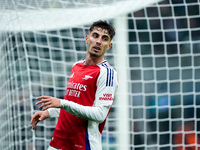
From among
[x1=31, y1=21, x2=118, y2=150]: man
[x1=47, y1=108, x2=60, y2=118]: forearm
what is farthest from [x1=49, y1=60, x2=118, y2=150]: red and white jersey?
[x1=47, y1=108, x2=60, y2=118]: forearm

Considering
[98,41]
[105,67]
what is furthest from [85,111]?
[98,41]

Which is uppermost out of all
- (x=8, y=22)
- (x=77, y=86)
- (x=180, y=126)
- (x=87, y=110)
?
(x=8, y=22)

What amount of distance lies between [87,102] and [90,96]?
0.04 m

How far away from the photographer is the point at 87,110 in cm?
189

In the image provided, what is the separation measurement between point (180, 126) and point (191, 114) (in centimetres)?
23

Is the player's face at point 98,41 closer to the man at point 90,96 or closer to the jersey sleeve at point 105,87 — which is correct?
the man at point 90,96

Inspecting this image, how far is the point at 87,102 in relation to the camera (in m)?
2.02

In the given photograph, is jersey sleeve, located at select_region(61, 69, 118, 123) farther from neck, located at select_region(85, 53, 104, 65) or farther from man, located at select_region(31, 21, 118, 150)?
neck, located at select_region(85, 53, 104, 65)

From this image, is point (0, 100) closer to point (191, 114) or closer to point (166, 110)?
point (166, 110)

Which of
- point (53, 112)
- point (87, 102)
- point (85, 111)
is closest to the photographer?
point (85, 111)

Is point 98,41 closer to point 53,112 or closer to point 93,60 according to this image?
point 93,60

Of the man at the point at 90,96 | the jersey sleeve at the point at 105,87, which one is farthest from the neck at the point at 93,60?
the jersey sleeve at the point at 105,87

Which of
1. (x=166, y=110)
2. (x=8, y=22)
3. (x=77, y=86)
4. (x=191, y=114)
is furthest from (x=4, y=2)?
(x=191, y=114)

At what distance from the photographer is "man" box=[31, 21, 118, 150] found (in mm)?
1972
